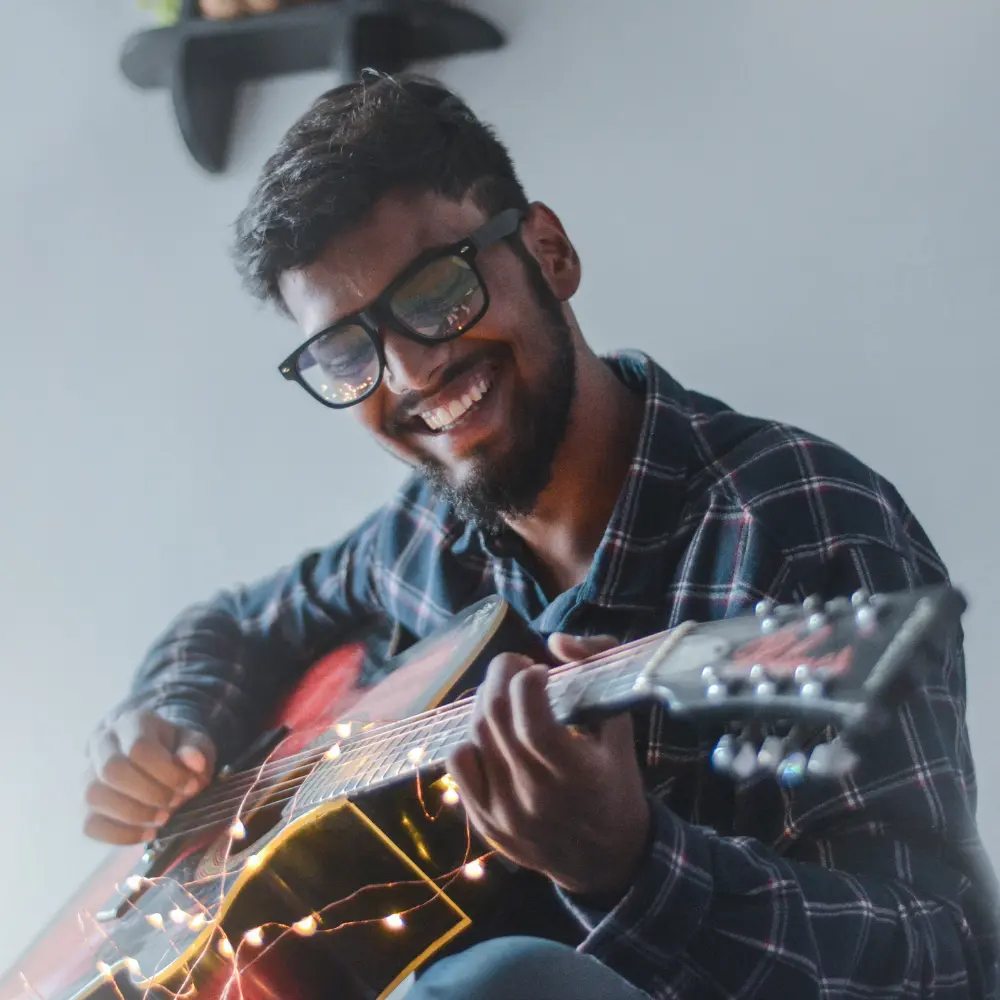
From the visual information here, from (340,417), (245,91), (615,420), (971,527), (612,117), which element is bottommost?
(971,527)

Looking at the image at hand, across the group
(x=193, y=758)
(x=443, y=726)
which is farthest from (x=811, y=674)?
(x=193, y=758)

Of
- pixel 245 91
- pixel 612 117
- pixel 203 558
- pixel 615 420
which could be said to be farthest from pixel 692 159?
pixel 203 558

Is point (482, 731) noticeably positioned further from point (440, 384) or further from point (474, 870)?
point (440, 384)

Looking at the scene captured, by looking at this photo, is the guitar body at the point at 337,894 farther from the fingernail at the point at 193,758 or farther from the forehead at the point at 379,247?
the forehead at the point at 379,247

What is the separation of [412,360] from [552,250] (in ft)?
0.52

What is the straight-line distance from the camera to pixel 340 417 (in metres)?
1.00

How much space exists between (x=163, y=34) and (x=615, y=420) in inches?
25.2

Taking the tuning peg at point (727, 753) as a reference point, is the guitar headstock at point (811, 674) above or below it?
above

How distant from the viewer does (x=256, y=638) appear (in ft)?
3.40

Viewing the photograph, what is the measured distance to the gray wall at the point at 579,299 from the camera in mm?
698

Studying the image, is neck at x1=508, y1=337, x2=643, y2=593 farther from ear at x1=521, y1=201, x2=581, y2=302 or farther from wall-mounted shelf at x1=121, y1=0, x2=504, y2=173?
wall-mounted shelf at x1=121, y1=0, x2=504, y2=173

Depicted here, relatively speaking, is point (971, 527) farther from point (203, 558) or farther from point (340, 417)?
point (203, 558)

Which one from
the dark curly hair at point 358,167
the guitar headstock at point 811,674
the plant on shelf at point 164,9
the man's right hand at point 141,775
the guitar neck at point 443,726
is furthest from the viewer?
the plant on shelf at point 164,9

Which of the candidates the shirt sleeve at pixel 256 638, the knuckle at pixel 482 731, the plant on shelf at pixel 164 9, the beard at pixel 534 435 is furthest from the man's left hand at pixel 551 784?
the plant on shelf at pixel 164 9
